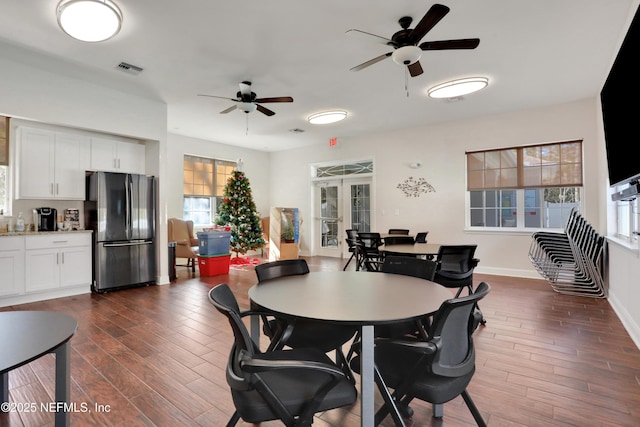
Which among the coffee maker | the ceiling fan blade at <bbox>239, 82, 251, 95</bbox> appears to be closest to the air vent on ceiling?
the ceiling fan blade at <bbox>239, 82, 251, 95</bbox>

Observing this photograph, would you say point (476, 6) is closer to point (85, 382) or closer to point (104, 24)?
point (104, 24)

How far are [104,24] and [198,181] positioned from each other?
16.7ft

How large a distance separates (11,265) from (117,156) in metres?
1.99

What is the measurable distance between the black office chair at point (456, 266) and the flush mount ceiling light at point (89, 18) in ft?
12.2

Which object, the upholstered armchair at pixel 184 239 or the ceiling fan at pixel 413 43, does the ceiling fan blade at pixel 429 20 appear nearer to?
the ceiling fan at pixel 413 43

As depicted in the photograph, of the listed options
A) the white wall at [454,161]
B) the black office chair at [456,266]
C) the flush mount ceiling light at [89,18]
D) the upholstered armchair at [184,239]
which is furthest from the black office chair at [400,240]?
the upholstered armchair at [184,239]

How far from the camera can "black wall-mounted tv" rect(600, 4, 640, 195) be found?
2375mm

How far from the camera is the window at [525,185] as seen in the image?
5.22m

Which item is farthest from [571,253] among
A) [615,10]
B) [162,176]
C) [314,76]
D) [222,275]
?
[162,176]

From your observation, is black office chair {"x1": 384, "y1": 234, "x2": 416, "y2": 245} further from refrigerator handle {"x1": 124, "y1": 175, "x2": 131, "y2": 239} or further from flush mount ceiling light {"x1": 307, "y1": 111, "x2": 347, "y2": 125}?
refrigerator handle {"x1": 124, "y1": 175, "x2": 131, "y2": 239}

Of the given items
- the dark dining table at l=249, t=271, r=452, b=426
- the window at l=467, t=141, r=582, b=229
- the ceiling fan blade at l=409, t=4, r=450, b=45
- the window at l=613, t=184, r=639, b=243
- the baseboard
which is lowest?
the baseboard

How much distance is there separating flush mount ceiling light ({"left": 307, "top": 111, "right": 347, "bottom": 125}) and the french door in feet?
7.22

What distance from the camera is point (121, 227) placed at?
4.77 meters

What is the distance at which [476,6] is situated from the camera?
2768 millimetres
